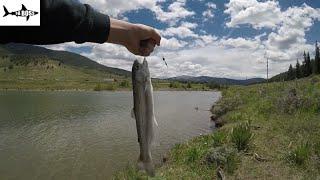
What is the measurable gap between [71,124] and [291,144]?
89.3 feet

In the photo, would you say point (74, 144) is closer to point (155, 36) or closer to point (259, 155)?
point (259, 155)

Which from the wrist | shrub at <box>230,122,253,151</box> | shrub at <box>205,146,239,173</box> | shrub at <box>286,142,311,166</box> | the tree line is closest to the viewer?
the wrist

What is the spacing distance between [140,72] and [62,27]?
1.66 m

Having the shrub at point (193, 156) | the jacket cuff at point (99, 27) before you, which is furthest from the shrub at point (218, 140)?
the jacket cuff at point (99, 27)

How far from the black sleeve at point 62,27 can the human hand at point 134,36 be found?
0.15m

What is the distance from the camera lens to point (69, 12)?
2.08 m

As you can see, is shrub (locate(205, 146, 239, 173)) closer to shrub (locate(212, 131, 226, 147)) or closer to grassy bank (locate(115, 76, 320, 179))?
grassy bank (locate(115, 76, 320, 179))

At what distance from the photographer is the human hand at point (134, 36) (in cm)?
253

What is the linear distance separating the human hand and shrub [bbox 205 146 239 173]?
36.6 ft

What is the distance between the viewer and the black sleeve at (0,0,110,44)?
1.97 m

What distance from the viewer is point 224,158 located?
14.3 metres

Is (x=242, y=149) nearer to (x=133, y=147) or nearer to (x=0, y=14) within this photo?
(x=133, y=147)

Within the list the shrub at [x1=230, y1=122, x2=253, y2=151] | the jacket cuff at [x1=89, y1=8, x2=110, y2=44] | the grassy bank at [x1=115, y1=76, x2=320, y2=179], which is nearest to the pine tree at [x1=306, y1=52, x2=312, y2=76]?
Result: the grassy bank at [x1=115, y1=76, x2=320, y2=179]

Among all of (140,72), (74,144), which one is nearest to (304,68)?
(74,144)
